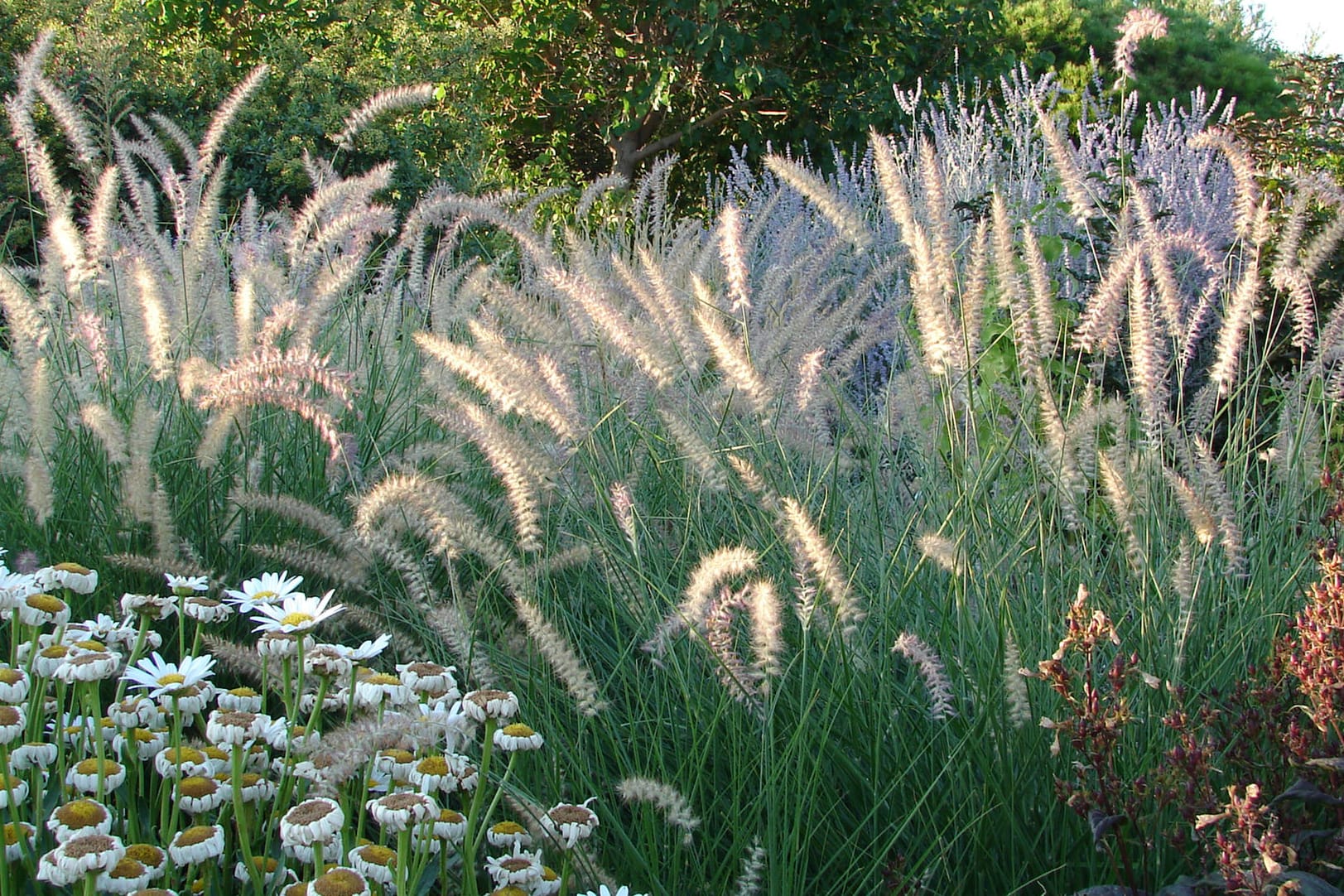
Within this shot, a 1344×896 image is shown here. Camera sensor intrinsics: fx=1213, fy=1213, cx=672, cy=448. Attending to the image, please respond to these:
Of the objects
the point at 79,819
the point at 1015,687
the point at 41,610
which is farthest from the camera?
the point at 1015,687

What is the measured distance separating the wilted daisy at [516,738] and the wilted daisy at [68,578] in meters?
0.67

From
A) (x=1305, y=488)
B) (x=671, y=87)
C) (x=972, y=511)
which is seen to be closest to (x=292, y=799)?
(x=972, y=511)

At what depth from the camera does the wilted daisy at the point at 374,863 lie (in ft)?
4.23

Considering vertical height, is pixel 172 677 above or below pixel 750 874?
above

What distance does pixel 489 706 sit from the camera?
1374mm

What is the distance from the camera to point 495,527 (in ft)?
9.14

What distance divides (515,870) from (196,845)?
0.34 meters

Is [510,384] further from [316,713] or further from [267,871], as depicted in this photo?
[267,871]

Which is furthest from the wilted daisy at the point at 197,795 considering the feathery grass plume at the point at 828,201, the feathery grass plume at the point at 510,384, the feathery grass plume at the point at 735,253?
the feathery grass plume at the point at 828,201

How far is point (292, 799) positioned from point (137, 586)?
1.14 metres

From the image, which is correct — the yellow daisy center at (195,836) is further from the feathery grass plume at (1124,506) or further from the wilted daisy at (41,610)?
the feathery grass plume at (1124,506)

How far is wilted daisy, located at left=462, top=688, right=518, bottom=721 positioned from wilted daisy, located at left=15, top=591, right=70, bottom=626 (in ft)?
1.92

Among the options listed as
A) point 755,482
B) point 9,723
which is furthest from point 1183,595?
point 9,723

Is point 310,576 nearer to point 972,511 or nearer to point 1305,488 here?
point 972,511
